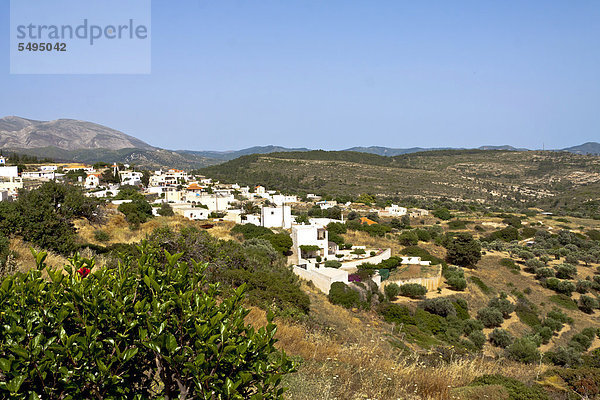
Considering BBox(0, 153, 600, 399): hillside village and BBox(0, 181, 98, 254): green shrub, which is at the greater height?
BBox(0, 181, 98, 254): green shrub

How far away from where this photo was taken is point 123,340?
7.35 ft

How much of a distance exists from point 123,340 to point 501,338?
1982 cm

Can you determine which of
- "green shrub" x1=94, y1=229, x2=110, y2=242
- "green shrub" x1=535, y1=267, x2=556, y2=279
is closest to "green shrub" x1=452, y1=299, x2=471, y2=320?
"green shrub" x1=535, y1=267, x2=556, y2=279

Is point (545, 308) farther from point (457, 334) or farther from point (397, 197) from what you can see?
point (397, 197)

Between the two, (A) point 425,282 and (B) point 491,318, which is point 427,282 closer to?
→ (A) point 425,282

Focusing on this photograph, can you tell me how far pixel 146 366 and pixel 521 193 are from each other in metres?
83.5

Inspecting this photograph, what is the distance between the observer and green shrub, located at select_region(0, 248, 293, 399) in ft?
6.55

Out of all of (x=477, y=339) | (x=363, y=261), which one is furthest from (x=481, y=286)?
(x=477, y=339)

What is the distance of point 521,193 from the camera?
74.6 metres

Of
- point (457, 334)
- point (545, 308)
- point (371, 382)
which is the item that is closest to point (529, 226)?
point (545, 308)

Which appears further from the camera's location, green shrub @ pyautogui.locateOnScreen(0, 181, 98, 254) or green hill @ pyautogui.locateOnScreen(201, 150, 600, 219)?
green hill @ pyautogui.locateOnScreen(201, 150, 600, 219)

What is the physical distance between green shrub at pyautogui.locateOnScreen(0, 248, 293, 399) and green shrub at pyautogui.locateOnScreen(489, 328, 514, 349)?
19.3 m

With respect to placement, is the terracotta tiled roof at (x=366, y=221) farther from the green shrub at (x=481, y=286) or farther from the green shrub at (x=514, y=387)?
the green shrub at (x=514, y=387)

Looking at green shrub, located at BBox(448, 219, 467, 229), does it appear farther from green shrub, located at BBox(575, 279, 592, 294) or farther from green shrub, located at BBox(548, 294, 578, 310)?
green shrub, located at BBox(548, 294, 578, 310)
